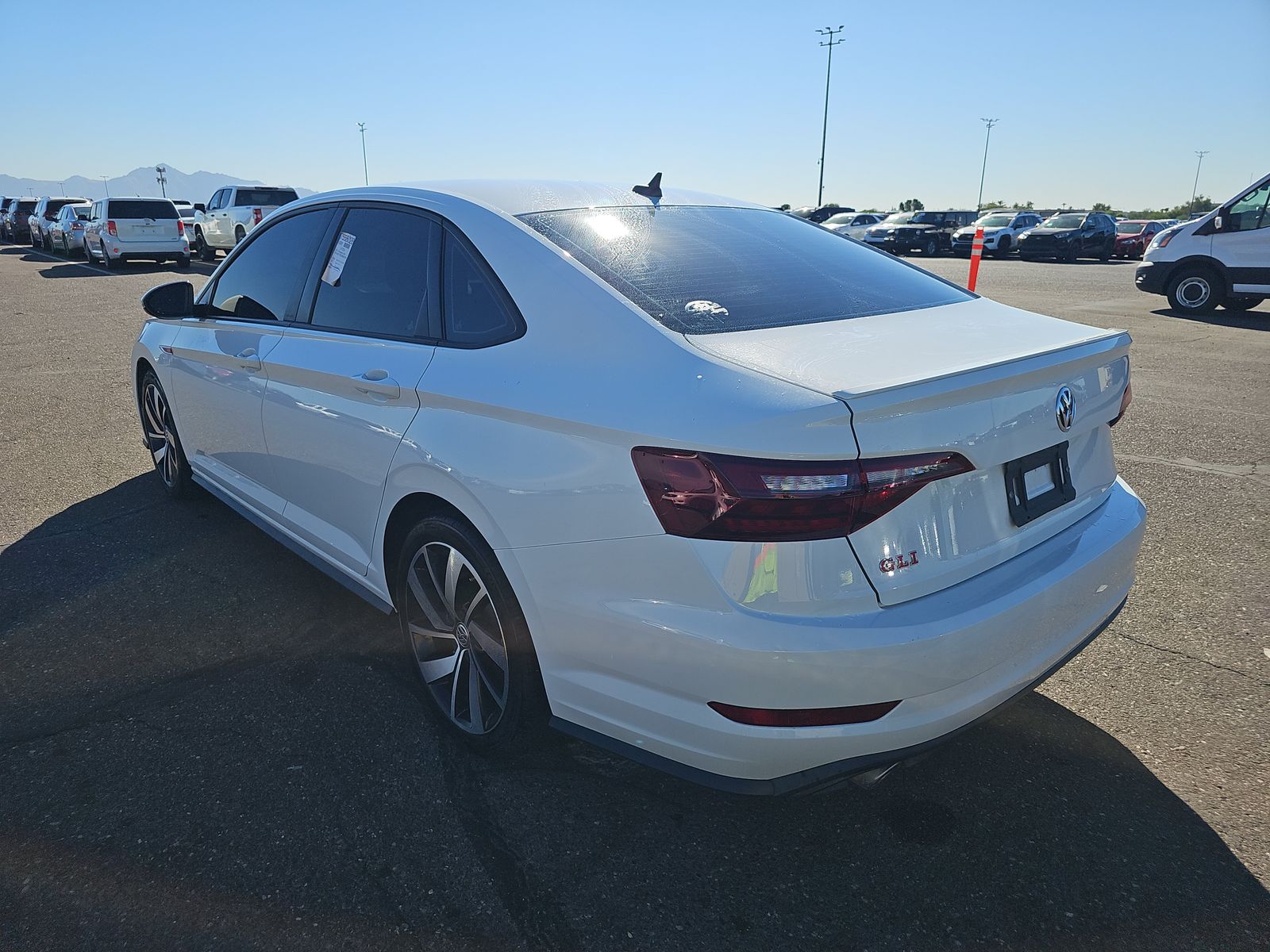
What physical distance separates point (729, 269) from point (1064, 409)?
103 centimetres

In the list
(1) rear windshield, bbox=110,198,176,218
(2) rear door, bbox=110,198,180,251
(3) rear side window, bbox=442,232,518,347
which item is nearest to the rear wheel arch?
(3) rear side window, bbox=442,232,518,347

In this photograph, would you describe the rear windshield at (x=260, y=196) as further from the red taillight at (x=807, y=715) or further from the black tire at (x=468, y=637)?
the red taillight at (x=807, y=715)

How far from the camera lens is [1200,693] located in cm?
303

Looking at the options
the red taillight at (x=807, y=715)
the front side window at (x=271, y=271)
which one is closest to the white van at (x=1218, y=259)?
the front side window at (x=271, y=271)

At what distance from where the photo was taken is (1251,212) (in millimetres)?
12516

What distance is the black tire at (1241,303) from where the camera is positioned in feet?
44.1

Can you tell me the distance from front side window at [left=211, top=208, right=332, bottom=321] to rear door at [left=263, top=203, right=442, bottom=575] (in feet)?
0.54

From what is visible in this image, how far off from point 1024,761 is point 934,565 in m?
1.11

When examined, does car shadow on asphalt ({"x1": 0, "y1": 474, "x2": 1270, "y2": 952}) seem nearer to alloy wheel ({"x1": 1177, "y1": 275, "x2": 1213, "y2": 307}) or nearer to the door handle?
the door handle

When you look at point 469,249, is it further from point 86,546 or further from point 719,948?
point 86,546

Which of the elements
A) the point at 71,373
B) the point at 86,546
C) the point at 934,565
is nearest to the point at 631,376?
the point at 934,565

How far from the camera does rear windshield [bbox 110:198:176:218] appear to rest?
22.0 meters

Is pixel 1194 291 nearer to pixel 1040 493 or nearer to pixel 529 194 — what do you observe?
pixel 1040 493

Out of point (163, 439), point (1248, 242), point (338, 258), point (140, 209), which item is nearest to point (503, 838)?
point (338, 258)
